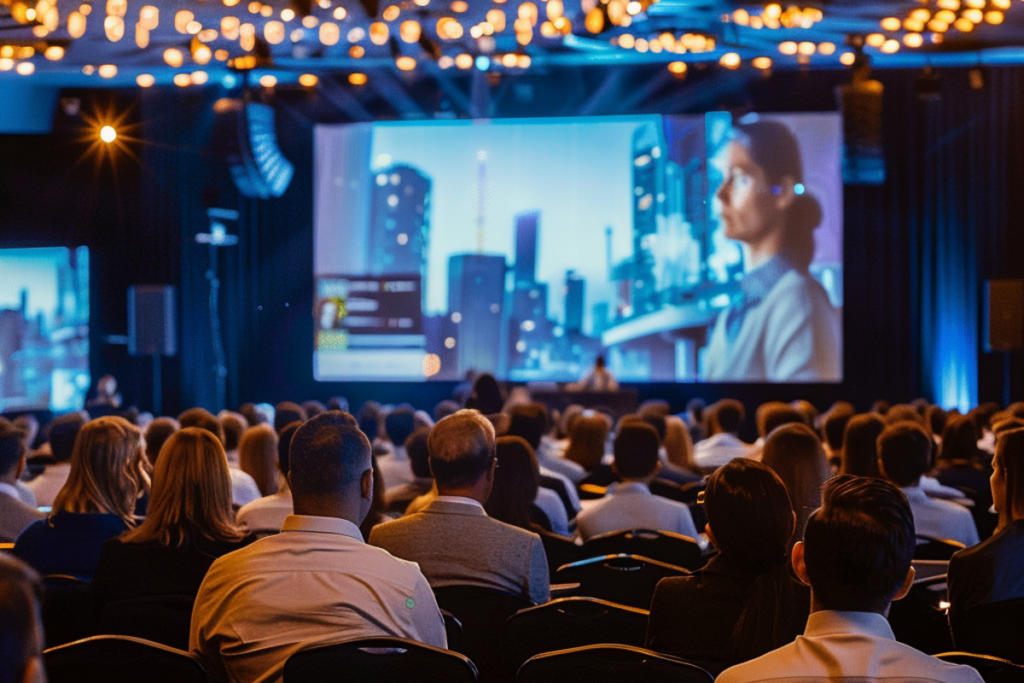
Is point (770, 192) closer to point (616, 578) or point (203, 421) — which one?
point (203, 421)

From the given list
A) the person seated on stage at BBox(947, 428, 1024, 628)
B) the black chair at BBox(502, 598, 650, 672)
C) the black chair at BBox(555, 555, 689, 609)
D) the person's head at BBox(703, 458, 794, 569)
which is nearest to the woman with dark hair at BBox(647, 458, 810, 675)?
the person's head at BBox(703, 458, 794, 569)

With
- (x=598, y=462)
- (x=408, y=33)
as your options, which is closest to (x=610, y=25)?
(x=408, y=33)

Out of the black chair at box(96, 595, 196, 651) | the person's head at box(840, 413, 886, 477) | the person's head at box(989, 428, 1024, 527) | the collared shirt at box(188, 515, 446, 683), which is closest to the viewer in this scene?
the collared shirt at box(188, 515, 446, 683)

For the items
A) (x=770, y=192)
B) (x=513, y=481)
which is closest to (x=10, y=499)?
(x=513, y=481)

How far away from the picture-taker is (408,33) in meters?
9.87

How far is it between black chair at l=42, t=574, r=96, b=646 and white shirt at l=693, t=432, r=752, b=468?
3.43 m

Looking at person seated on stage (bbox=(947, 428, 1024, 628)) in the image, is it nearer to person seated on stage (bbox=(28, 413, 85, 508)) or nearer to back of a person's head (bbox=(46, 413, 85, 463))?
person seated on stage (bbox=(28, 413, 85, 508))

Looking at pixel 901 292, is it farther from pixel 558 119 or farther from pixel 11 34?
pixel 11 34

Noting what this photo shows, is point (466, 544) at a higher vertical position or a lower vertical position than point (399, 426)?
lower

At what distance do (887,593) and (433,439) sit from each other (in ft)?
5.00

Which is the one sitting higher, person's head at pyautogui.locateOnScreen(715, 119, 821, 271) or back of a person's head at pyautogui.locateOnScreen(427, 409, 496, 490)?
person's head at pyautogui.locateOnScreen(715, 119, 821, 271)

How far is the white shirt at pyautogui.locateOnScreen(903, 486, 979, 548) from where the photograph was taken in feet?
12.1

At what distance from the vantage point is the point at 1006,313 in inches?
422

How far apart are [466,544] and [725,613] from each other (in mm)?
801
